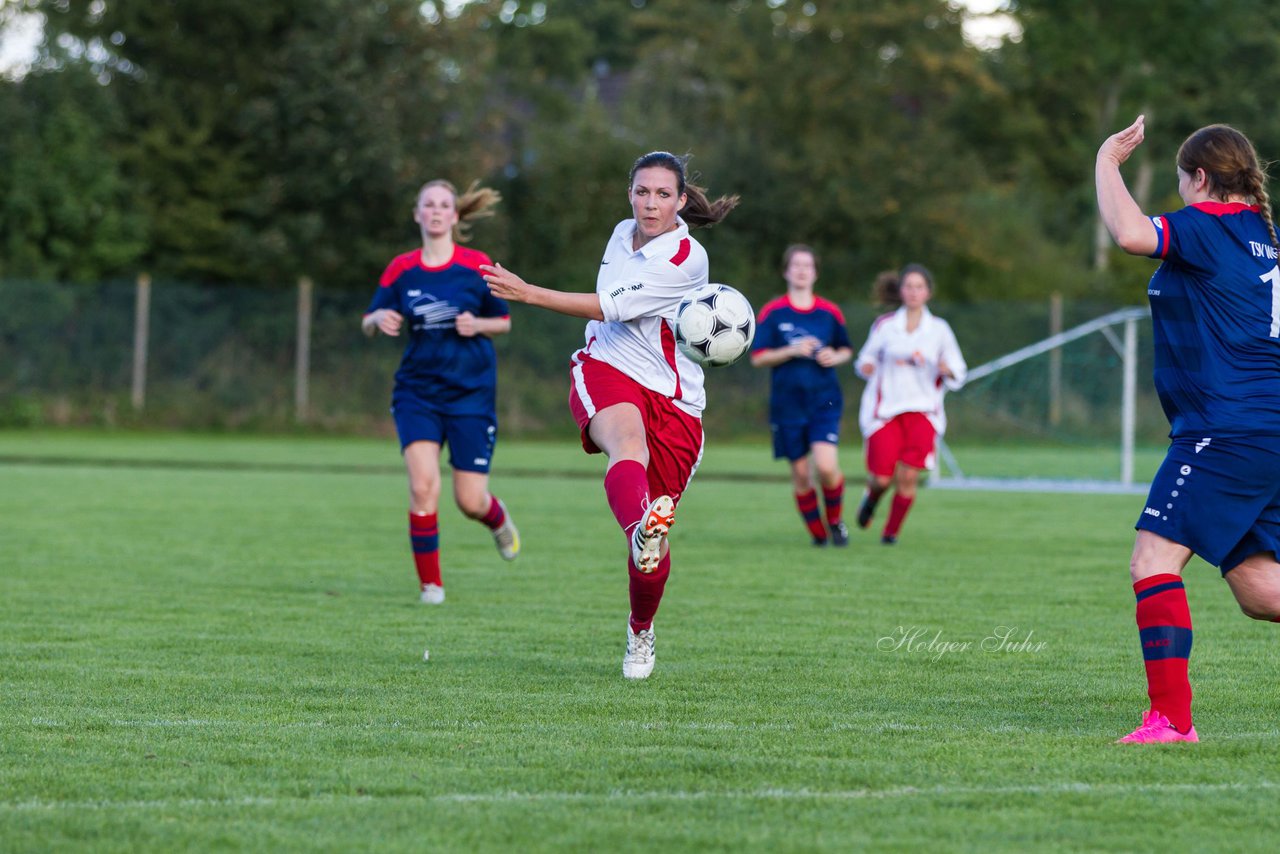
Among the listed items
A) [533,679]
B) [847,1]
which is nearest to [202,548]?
[533,679]

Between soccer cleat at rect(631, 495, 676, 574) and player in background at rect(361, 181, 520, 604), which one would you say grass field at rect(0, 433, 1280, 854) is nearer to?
soccer cleat at rect(631, 495, 676, 574)

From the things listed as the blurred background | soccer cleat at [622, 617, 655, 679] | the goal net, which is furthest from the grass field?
the blurred background

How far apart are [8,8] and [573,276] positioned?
40.2ft

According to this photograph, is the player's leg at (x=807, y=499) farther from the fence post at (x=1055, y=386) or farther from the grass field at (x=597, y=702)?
the fence post at (x=1055, y=386)

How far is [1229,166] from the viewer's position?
5.14 meters

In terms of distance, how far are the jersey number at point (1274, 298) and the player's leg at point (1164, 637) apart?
2.30ft

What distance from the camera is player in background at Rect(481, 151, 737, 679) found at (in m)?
6.27

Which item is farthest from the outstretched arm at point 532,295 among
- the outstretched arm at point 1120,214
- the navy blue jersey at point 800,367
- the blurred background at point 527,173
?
the blurred background at point 527,173

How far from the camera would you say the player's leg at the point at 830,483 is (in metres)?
12.1

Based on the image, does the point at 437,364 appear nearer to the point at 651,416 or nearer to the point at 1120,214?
the point at 651,416

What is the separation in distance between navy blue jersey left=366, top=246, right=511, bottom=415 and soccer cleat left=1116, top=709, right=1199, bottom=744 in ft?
15.2

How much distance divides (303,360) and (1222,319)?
1004 inches

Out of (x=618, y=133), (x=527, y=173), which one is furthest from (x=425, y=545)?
(x=618, y=133)

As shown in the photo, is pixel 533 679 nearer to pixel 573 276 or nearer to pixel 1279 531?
pixel 1279 531
